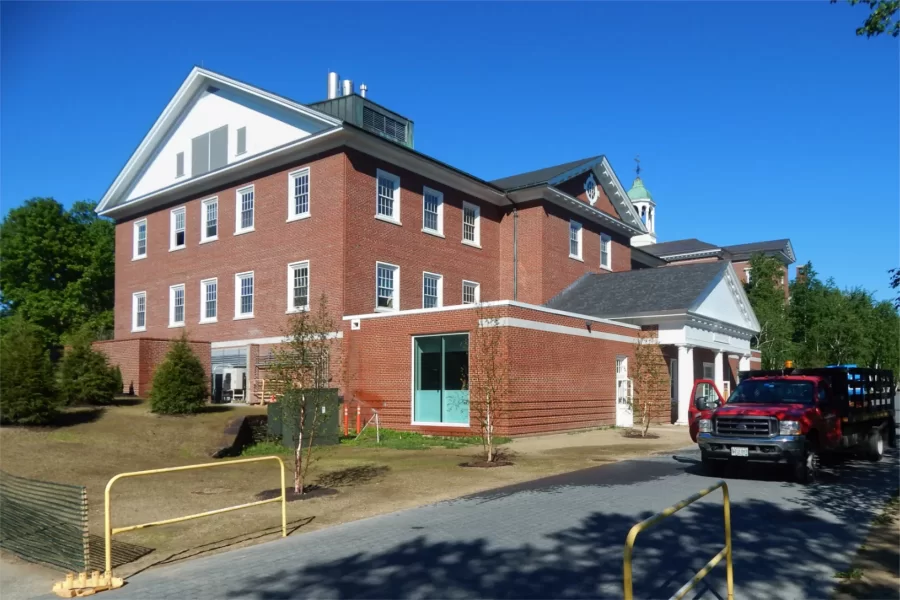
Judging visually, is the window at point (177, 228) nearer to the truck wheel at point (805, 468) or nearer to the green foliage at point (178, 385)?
the green foliage at point (178, 385)

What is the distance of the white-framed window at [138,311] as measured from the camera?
35.5 metres

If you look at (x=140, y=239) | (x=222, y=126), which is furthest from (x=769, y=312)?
(x=140, y=239)

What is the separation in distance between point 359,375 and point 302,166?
807cm

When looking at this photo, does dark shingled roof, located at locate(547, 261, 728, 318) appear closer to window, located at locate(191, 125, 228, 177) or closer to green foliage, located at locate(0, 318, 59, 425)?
window, located at locate(191, 125, 228, 177)

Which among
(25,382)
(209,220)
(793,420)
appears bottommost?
(793,420)

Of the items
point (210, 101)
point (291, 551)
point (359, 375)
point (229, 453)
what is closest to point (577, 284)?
point (359, 375)

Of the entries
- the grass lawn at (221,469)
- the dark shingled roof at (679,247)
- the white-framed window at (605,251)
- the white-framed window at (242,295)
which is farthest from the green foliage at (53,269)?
the dark shingled roof at (679,247)

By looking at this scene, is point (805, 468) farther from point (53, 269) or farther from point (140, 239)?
point (53, 269)

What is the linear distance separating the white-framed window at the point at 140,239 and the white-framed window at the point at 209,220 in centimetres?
508

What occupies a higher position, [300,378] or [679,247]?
[679,247]

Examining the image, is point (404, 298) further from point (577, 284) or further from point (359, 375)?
point (577, 284)

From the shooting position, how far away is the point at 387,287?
27.8 meters

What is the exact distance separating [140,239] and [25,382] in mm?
20904

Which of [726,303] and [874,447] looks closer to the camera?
[874,447]
